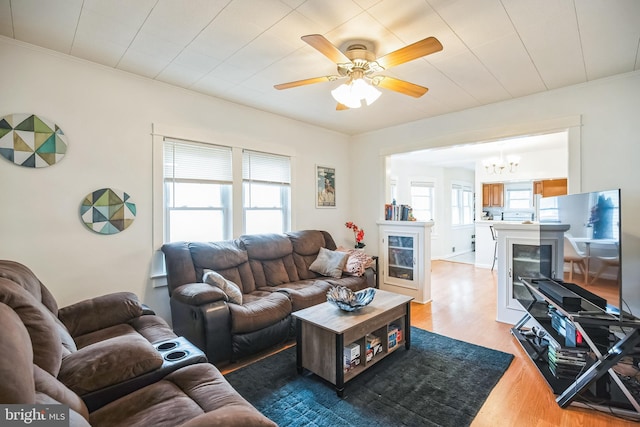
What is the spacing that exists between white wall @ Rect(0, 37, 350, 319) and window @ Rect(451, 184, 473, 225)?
22.4ft

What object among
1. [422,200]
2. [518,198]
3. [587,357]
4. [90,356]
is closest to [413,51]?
[90,356]

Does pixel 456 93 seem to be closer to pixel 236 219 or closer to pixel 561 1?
pixel 561 1

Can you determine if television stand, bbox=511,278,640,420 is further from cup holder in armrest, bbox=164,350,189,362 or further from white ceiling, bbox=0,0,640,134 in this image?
cup holder in armrest, bbox=164,350,189,362

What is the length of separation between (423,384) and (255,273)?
6.76 feet

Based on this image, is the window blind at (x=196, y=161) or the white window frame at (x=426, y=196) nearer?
the window blind at (x=196, y=161)

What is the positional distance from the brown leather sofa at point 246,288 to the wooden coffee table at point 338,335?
46cm

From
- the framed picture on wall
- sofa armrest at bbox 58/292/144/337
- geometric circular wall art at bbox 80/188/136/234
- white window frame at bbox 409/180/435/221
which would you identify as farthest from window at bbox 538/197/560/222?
white window frame at bbox 409/180/435/221

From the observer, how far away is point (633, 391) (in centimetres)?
207

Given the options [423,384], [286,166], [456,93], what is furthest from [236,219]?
[456,93]

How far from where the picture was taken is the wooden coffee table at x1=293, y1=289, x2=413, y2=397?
6.95ft

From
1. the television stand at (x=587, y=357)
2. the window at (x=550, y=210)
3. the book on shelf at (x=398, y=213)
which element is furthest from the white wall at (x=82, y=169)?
the window at (x=550, y=210)

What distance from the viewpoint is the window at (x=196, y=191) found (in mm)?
3174

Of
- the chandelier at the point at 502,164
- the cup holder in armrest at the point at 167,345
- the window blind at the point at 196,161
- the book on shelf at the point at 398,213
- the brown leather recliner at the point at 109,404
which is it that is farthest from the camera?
the chandelier at the point at 502,164

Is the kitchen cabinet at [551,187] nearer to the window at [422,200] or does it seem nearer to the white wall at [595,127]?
the window at [422,200]
